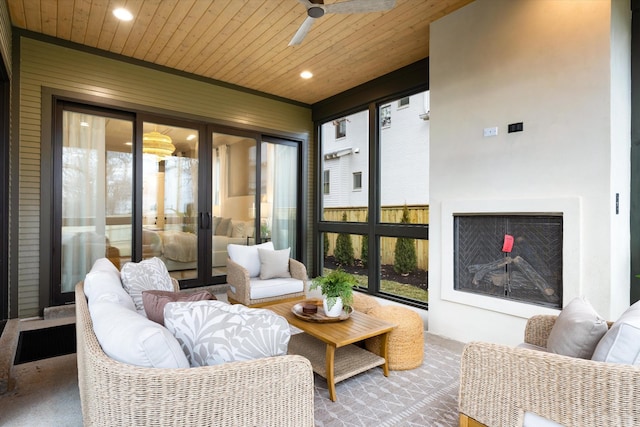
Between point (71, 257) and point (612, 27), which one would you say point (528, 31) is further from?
point (71, 257)

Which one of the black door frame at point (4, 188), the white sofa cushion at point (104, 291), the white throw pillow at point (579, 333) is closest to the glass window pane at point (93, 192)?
the black door frame at point (4, 188)

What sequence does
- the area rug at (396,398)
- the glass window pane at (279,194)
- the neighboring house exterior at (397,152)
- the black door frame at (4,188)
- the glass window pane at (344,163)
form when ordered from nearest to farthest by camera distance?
the area rug at (396,398) < the black door frame at (4,188) < the neighboring house exterior at (397,152) < the glass window pane at (344,163) < the glass window pane at (279,194)

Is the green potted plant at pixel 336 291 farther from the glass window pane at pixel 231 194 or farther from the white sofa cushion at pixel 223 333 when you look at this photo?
the glass window pane at pixel 231 194

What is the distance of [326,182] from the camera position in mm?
6090

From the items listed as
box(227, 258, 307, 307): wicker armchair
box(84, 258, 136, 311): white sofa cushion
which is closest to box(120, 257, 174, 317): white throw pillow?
box(84, 258, 136, 311): white sofa cushion

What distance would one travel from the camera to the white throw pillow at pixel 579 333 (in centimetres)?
145

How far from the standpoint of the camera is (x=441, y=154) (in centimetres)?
338

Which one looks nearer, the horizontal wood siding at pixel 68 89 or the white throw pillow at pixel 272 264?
the horizontal wood siding at pixel 68 89

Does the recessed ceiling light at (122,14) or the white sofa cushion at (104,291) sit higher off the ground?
the recessed ceiling light at (122,14)

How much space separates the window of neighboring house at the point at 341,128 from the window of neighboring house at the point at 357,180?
2.43 ft

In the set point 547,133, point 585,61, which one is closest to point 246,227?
point 547,133

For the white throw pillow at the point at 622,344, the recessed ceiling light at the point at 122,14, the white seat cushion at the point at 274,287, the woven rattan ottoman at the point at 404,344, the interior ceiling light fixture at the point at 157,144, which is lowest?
the woven rattan ottoman at the point at 404,344

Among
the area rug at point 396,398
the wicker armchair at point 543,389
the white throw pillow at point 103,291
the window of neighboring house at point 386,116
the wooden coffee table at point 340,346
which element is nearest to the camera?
the wicker armchair at point 543,389

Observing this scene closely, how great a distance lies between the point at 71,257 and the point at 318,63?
12.5 ft
